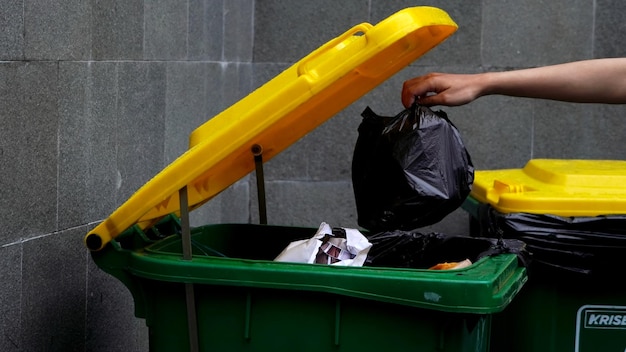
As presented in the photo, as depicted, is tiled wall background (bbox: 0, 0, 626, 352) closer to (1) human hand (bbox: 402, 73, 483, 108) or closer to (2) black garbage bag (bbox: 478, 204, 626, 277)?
(1) human hand (bbox: 402, 73, 483, 108)

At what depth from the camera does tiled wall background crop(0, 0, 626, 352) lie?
3.47m

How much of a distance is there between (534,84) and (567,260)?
0.58 meters

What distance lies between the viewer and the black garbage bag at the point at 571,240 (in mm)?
3730

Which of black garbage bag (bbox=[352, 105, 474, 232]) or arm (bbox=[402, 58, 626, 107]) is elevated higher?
arm (bbox=[402, 58, 626, 107])

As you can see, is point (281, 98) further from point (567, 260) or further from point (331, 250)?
point (567, 260)

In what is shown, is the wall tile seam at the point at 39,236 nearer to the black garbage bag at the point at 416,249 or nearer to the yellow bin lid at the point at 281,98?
the yellow bin lid at the point at 281,98

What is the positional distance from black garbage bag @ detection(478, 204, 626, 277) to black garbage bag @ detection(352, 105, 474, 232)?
345 millimetres

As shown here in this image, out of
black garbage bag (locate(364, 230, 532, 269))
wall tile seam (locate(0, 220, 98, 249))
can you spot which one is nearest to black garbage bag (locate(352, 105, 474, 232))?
black garbage bag (locate(364, 230, 532, 269))

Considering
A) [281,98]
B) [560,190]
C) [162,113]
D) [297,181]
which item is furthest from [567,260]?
[297,181]

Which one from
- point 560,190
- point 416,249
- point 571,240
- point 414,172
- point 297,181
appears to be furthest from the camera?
point 297,181

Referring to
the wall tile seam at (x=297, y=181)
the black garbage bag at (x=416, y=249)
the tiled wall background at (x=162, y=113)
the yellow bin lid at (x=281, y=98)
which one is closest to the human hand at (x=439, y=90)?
the yellow bin lid at (x=281, y=98)

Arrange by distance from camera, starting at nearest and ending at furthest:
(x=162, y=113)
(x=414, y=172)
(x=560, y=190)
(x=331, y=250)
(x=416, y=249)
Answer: (x=331, y=250) < (x=414, y=172) < (x=416, y=249) < (x=560, y=190) < (x=162, y=113)

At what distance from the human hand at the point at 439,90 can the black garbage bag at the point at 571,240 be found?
452 mm

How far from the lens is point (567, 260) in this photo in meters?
3.75
